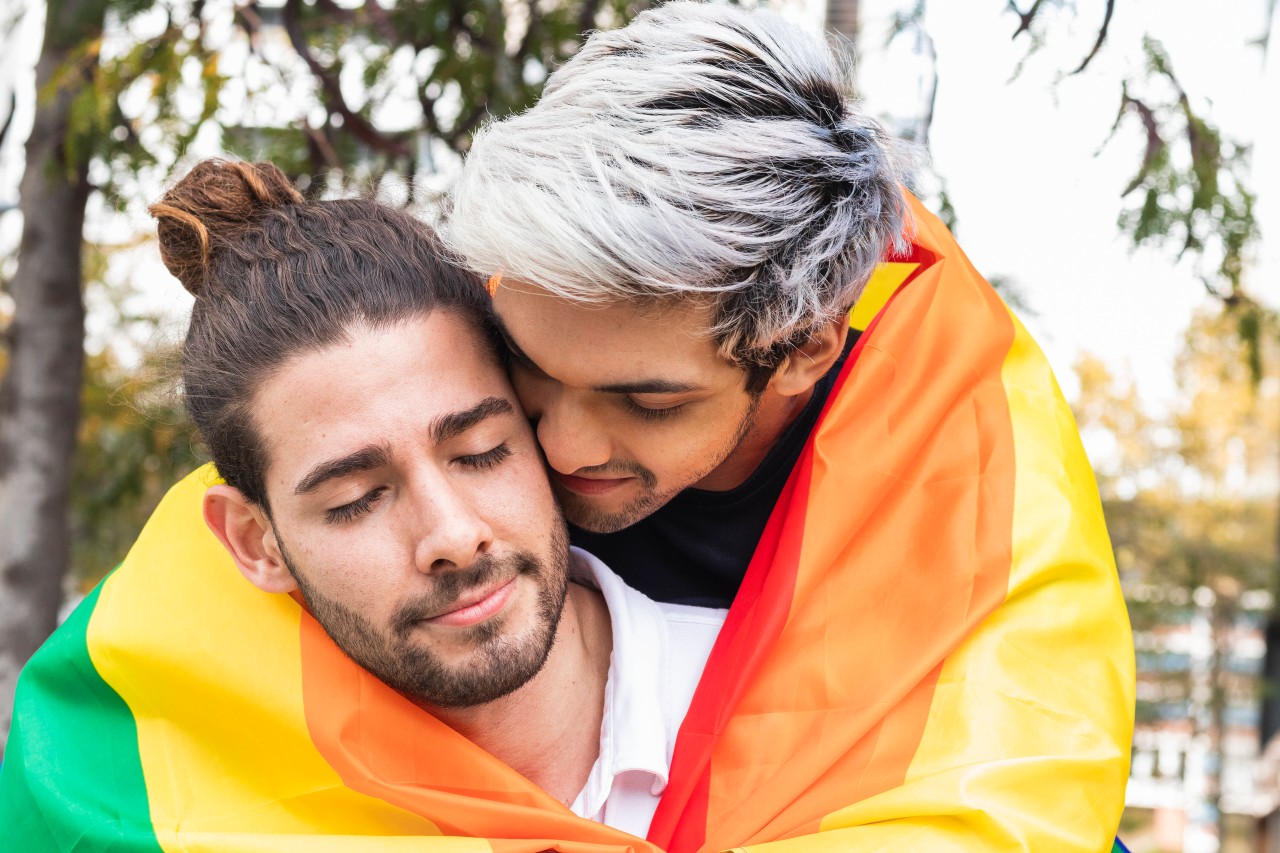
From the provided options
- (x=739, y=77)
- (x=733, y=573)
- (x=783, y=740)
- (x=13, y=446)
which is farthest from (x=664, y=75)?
(x=13, y=446)

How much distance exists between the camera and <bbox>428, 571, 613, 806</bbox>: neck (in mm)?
1941

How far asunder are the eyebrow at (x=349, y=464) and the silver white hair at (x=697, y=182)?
1.02ft

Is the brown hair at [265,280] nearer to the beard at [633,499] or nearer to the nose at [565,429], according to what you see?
the nose at [565,429]

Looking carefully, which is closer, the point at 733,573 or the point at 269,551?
the point at 269,551

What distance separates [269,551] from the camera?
1.93 meters

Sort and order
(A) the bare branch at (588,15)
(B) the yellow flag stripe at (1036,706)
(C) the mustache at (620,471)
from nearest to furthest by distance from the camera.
Answer: (B) the yellow flag stripe at (1036,706) < (C) the mustache at (620,471) < (A) the bare branch at (588,15)

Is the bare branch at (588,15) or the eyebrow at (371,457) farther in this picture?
the bare branch at (588,15)

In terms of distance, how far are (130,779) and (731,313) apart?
1.12m

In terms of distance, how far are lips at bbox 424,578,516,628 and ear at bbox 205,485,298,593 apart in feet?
0.99

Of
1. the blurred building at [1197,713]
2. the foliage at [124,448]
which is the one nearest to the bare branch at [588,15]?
the foliage at [124,448]

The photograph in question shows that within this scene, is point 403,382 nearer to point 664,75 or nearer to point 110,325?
point 664,75

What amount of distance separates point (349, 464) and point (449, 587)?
0.73 ft

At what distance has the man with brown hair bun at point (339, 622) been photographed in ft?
5.76

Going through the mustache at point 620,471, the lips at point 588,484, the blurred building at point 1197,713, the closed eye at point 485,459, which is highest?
the closed eye at point 485,459
